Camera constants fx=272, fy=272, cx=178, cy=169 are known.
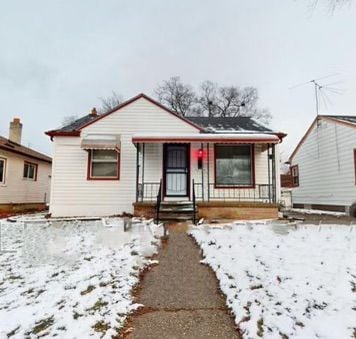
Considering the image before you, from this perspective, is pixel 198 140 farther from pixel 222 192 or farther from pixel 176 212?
pixel 176 212

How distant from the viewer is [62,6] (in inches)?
458

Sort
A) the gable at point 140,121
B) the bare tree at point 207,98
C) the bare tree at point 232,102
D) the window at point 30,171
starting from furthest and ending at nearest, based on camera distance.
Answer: the bare tree at point 232,102 → the bare tree at point 207,98 → the window at point 30,171 → the gable at point 140,121

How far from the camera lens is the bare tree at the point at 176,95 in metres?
32.2

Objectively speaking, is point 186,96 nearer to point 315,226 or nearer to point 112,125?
point 112,125

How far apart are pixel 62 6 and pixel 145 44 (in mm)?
5775

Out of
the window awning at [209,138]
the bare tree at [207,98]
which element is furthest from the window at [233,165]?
the bare tree at [207,98]

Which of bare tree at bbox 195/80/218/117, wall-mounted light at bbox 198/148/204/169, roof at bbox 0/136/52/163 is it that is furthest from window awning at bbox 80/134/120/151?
bare tree at bbox 195/80/218/117

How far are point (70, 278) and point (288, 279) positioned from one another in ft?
10.9

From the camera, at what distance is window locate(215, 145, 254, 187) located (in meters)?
10.5

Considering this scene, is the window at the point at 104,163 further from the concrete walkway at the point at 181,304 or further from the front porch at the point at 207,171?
the concrete walkway at the point at 181,304

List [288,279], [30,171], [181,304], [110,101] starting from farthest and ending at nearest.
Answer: [110,101], [30,171], [288,279], [181,304]

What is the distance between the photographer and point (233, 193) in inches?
410

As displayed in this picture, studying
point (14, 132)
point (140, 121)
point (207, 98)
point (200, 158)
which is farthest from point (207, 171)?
point (207, 98)

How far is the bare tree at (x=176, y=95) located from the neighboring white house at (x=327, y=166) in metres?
17.8
